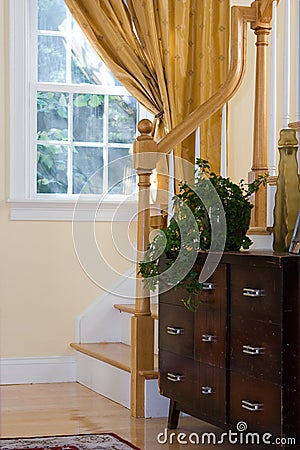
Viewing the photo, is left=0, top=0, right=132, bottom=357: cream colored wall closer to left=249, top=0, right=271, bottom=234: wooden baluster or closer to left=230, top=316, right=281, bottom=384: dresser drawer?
left=249, top=0, right=271, bottom=234: wooden baluster

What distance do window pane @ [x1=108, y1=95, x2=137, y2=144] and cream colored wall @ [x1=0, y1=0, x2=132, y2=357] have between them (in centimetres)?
54

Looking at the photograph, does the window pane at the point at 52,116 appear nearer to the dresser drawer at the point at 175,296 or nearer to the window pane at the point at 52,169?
the window pane at the point at 52,169

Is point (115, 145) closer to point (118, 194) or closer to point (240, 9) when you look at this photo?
point (118, 194)

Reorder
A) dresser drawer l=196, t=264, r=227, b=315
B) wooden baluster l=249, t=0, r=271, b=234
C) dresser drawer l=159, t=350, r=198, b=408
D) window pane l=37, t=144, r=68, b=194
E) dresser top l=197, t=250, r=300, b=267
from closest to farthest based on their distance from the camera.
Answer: dresser top l=197, t=250, r=300, b=267
dresser drawer l=196, t=264, r=227, b=315
dresser drawer l=159, t=350, r=198, b=408
wooden baluster l=249, t=0, r=271, b=234
window pane l=37, t=144, r=68, b=194

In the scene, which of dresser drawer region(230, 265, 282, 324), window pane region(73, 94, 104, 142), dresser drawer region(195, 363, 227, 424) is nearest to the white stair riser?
dresser drawer region(195, 363, 227, 424)

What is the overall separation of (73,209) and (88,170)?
0.88ft

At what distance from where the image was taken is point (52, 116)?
5.05 metres

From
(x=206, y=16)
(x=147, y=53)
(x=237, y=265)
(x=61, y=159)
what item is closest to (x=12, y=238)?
(x=61, y=159)

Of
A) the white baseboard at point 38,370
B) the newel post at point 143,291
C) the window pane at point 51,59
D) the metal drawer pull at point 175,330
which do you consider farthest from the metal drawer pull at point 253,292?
the window pane at point 51,59

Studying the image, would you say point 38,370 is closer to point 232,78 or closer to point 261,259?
point 232,78

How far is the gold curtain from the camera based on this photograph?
4.95 metres

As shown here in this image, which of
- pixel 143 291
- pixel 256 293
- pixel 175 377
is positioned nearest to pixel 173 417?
pixel 175 377

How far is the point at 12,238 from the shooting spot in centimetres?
489

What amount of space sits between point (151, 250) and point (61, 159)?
60.0 inches
